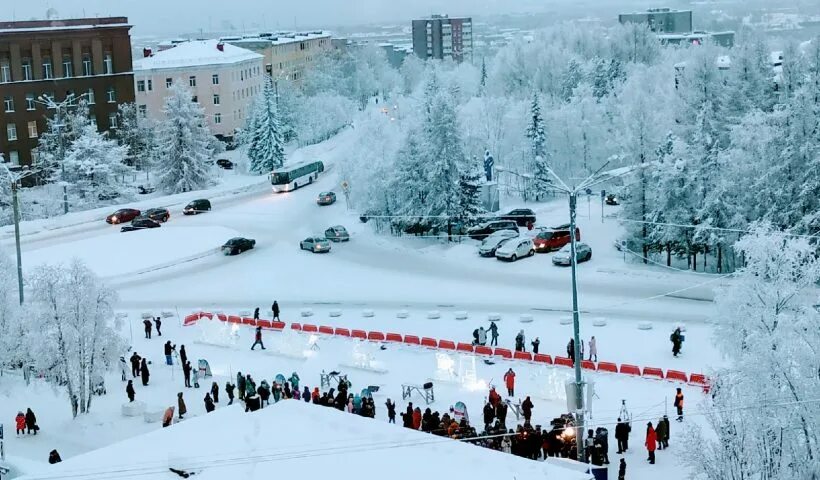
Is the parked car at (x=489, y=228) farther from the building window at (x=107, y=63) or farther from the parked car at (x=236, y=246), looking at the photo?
the building window at (x=107, y=63)

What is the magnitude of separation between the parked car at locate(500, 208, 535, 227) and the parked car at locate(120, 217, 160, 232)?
1609 cm

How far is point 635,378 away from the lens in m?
28.7

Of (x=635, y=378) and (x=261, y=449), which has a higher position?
(x=261, y=449)

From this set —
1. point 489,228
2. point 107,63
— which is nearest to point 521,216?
point 489,228

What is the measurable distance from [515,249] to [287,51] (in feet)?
298

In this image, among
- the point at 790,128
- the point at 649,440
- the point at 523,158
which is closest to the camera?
the point at 649,440

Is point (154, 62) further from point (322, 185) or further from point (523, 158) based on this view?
point (523, 158)

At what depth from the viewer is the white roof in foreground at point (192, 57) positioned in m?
97.8

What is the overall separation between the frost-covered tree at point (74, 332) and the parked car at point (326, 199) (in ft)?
99.4

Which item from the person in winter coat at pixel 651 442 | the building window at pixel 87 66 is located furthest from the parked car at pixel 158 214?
the person in winter coat at pixel 651 442

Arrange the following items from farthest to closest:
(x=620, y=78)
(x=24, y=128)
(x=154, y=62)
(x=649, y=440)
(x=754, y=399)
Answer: (x=154, y=62)
(x=620, y=78)
(x=24, y=128)
(x=649, y=440)
(x=754, y=399)

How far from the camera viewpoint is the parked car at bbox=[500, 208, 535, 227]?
51844mm

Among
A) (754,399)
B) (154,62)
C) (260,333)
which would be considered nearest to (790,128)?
(260,333)

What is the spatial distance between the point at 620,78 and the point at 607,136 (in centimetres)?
2281
